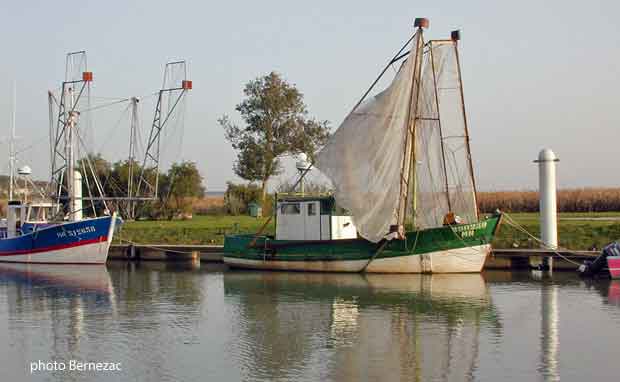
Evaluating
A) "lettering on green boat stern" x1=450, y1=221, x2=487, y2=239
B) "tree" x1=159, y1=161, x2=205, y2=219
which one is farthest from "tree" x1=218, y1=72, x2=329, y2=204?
"lettering on green boat stern" x1=450, y1=221, x2=487, y2=239

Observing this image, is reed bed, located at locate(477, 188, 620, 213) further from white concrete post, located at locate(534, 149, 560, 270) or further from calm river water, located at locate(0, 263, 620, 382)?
calm river water, located at locate(0, 263, 620, 382)

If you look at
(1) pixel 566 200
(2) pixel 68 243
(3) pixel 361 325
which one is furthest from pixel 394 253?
(1) pixel 566 200

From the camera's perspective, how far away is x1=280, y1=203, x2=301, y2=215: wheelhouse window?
1298 inches

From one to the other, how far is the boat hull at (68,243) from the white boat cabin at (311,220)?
9.92 m

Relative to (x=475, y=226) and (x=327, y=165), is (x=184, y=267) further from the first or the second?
(x=475, y=226)

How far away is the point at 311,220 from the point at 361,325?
12376 millimetres

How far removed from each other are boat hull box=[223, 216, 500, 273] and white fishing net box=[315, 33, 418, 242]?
46.1 inches

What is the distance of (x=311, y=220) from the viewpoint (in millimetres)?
32688

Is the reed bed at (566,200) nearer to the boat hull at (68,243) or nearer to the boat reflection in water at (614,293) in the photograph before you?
the boat reflection in water at (614,293)

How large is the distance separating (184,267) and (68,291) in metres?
8.83

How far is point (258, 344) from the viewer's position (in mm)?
18406

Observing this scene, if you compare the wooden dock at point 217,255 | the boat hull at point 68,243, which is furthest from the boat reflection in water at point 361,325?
the boat hull at point 68,243

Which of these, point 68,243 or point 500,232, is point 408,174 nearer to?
point 500,232

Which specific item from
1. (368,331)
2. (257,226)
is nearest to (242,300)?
(368,331)
